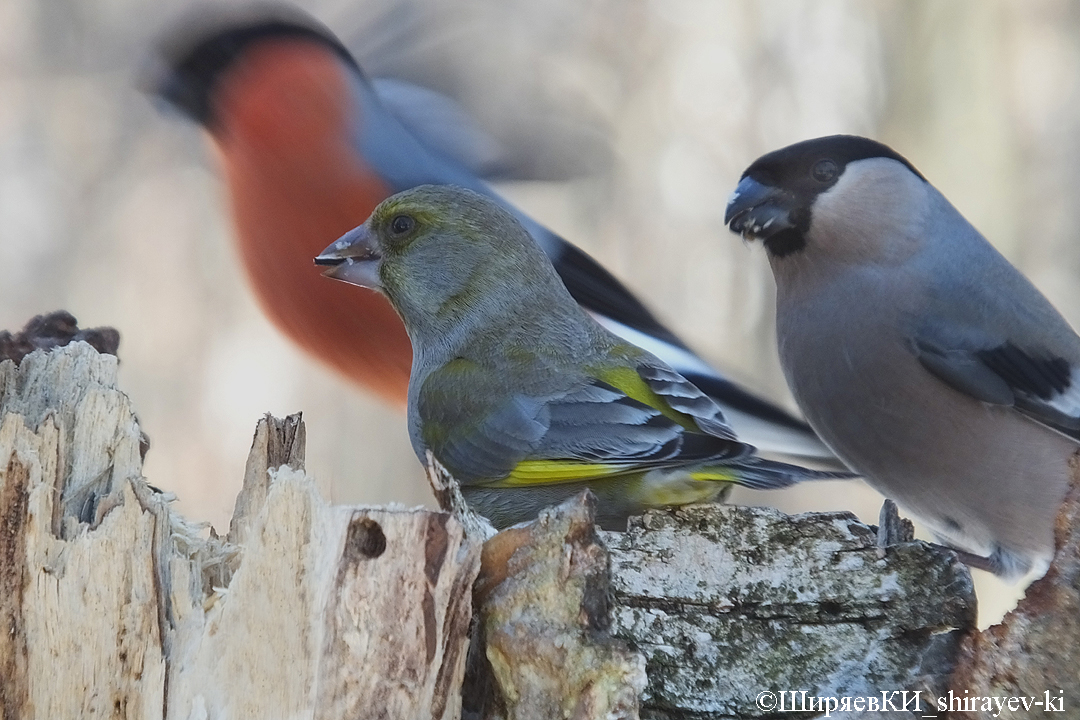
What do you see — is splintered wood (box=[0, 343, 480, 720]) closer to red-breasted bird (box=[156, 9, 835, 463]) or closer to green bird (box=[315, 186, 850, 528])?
green bird (box=[315, 186, 850, 528])

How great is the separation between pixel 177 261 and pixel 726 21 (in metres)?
1.90

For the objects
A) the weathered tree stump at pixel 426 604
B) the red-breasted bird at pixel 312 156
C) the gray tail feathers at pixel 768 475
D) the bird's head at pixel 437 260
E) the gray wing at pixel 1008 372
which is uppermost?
the red-breasted bird at pixel 312 156

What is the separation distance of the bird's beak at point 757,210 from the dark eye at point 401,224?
48cm

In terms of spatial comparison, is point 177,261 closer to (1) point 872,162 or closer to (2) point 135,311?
(2) point 135,311

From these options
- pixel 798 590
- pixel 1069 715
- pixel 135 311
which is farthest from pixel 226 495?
pixel 1069 715

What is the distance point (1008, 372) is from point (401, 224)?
37.7 inches

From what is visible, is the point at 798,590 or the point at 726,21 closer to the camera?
the point at 798,590

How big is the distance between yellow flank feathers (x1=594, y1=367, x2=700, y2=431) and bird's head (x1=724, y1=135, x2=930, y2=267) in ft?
1.19

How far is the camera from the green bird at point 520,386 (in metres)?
1.36

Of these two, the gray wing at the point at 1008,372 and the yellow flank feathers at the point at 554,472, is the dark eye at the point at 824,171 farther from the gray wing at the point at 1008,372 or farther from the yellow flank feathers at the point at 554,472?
the yellow flank feathers at the point at 554,472

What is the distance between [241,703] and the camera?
1.03m

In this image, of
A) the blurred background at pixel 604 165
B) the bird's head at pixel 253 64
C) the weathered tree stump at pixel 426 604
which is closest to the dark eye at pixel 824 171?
the weathered tree stump at pixel 426 604

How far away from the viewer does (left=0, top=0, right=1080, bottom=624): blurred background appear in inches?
126

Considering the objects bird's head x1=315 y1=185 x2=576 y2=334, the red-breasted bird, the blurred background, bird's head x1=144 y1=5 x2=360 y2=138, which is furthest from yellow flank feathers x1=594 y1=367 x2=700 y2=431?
the blurred background
